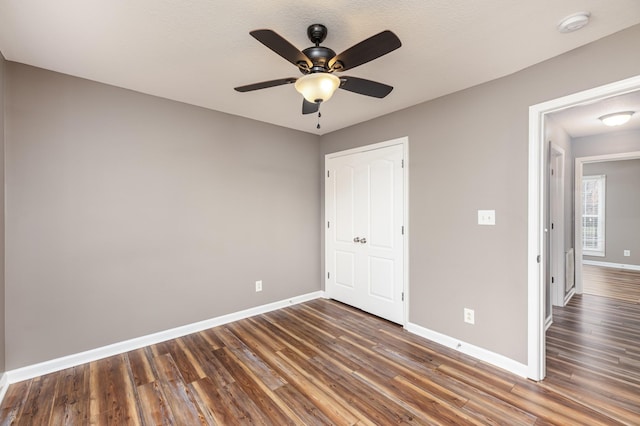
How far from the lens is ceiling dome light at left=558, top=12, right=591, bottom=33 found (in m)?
1.63

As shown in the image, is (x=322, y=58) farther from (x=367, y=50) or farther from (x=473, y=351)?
(x=473, y=351)

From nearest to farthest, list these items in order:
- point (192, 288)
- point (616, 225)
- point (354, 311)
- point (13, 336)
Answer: point (13, 336) < point (192, 288) < point (354, 311) < point (616, 225)

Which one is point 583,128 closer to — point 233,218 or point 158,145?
point 233,218

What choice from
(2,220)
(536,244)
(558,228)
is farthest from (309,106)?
(558,228)

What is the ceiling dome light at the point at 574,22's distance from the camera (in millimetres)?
1630

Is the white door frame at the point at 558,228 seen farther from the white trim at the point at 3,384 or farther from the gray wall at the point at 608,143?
the white trim at the point at 3,384

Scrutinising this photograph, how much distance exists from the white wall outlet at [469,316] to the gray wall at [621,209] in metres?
5.94

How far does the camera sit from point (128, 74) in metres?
2.38

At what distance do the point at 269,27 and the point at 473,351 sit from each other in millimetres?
3083

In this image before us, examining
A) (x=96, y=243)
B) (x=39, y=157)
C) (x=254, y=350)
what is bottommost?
(x=254, y=350)

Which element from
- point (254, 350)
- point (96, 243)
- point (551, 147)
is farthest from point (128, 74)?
point (551, 147)

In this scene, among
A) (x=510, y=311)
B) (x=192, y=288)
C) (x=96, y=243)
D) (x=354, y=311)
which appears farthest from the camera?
(x=354, y=311)

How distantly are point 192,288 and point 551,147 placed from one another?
441cm

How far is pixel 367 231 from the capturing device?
3.61m
